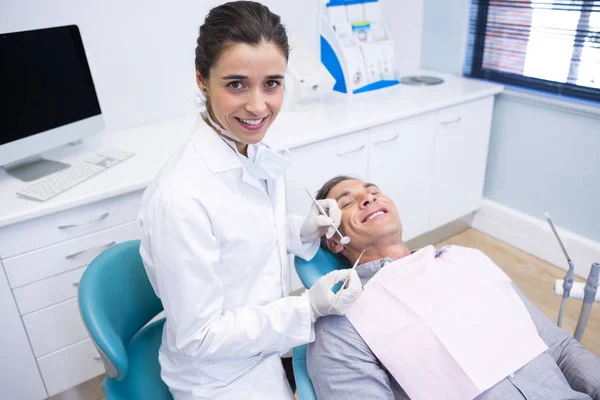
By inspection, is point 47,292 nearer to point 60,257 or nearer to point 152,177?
point 60,257

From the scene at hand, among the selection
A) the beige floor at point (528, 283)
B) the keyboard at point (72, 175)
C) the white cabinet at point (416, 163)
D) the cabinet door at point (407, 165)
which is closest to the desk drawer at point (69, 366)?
the beige floor at point (528, 283)

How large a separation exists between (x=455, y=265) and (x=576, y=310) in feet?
4.04

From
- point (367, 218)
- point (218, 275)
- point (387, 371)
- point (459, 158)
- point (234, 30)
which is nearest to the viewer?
point (234, 30)

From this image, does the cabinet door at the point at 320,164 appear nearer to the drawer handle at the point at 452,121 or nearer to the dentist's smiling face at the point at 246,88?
the drawer handle at the point at 452,121

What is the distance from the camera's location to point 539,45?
2473mm

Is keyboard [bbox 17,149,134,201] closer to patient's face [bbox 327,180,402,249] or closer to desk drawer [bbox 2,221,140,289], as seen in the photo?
desk drawer [bbox 2,221,140,289]

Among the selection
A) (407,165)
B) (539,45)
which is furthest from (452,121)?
(539,45)

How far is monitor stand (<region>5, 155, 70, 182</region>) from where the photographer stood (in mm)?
1741

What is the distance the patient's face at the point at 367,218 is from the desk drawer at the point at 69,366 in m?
1.07

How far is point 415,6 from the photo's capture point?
9.43 ft

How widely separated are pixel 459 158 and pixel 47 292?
2.04 metres

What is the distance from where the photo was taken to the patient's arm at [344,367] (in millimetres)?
1156

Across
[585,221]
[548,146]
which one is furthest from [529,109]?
[585,221]

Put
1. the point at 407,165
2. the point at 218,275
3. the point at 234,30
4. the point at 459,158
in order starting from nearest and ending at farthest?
the point at 234,30, the point at 218,275, the point at 407,165, the point at 459,158
